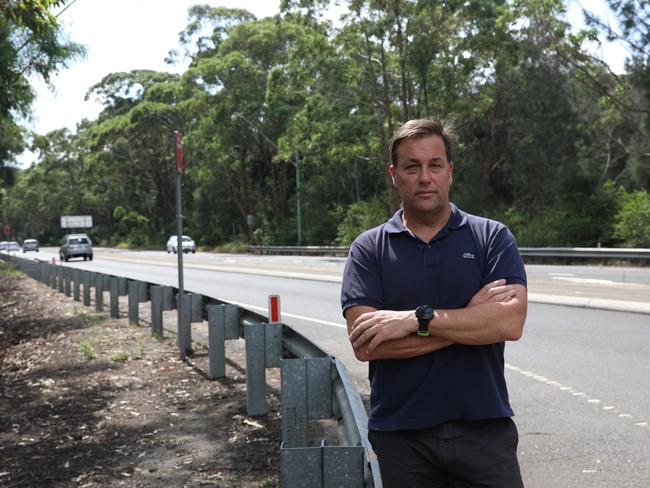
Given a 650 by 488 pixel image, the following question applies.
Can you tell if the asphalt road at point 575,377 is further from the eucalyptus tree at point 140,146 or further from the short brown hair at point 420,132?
the eucalyptus tree at point 140,146

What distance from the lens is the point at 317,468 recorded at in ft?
8.42

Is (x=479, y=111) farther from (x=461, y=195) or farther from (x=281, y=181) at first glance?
(x=281, y=181)

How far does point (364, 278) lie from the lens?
256 centimetres

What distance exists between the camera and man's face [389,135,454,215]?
101 inches

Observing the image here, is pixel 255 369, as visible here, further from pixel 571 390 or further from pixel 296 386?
pixel 571 390

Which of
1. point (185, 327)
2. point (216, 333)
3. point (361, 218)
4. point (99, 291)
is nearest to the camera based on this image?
point (216, 333)

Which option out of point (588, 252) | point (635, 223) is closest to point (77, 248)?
point (588, 252)

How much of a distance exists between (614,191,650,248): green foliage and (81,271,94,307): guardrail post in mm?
18719

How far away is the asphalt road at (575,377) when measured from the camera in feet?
15.8

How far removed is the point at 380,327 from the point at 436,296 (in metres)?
0.22

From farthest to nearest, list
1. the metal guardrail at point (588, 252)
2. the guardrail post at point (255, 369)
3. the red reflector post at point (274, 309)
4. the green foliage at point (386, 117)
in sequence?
the green foliage at point (386, 117) < the metal guardrail at point (588, 252) < the red reflector post at point (274, 309) < the guardrail post at point (255, 369)

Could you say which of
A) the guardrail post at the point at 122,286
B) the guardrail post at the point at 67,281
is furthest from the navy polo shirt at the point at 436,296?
the guardrail post at the point at 67,281

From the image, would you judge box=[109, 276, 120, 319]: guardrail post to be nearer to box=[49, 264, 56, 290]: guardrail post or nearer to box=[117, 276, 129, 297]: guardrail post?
box=[117, 276, 129, 297]: guardrail post

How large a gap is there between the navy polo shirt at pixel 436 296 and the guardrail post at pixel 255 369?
11.0 ft
